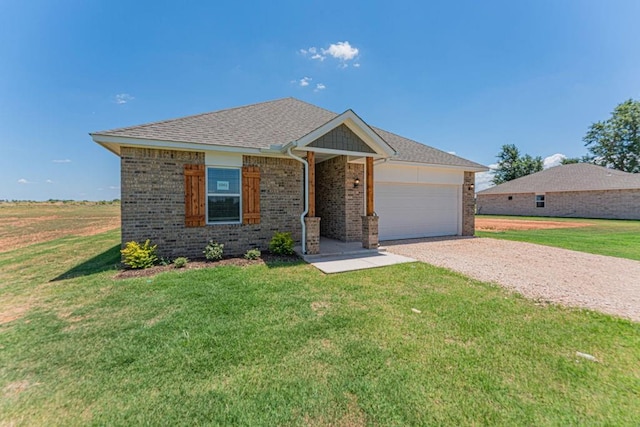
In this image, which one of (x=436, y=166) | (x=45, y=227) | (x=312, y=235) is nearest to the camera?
(x=312, y=235)

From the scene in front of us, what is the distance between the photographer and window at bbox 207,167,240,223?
7.87 m

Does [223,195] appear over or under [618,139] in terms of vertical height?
under

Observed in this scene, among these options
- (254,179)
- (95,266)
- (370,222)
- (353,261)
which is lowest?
(95,266)

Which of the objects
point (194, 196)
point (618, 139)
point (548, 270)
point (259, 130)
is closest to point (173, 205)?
point (194, 196)

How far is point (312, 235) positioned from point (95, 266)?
6100mm

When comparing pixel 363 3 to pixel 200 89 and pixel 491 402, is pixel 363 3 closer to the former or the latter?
pixel 200 89

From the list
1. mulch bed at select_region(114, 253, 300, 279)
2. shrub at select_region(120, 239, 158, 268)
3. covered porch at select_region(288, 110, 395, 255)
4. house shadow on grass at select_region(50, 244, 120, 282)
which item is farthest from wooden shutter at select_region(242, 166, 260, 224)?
house shadow on grass at select_region(50, 244, 120, 282)

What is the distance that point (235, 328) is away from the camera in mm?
3490

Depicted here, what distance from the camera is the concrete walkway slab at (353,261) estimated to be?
6.42 meters

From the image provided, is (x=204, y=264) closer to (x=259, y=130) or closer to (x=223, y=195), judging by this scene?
(x=223, y=195)

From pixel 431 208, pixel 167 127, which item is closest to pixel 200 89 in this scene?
pixel 167 127

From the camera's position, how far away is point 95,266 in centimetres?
698

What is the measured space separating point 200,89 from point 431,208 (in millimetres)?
13389

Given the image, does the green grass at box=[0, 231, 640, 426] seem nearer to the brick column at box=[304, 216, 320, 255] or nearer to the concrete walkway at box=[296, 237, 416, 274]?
the concrete walkway at box=[296, 237, 416, 274]
